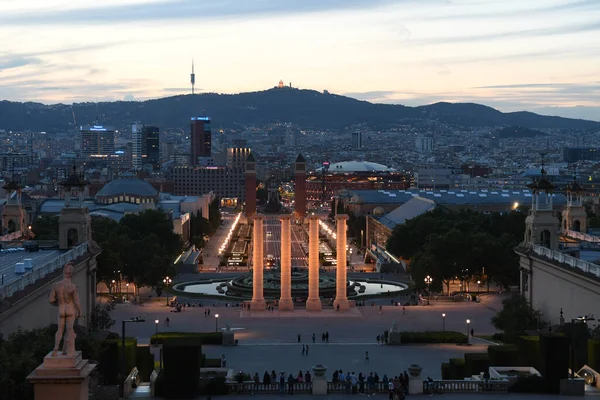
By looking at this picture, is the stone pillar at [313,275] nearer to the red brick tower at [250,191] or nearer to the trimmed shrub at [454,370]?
the trimmed shrub at [454,370]

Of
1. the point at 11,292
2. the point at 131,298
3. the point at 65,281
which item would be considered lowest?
the point at 131,298

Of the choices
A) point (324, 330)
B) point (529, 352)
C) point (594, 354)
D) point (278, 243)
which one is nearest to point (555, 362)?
point (594, 354)

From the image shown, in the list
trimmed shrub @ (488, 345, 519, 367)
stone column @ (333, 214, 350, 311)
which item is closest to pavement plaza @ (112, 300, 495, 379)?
stone column @ (333, 214, 350, 311)

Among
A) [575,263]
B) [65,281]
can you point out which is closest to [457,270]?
[575,263]

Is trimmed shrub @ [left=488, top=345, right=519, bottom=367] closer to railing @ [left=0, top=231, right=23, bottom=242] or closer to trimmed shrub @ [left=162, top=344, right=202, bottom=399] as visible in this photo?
trimmed shrub @ [left=162, top=344, right=202, bottom=399]

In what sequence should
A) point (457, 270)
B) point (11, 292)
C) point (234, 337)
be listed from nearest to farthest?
point (11, 292), point (234, 337), point (457, 270)

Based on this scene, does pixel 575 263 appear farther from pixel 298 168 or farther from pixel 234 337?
pixel 298 168

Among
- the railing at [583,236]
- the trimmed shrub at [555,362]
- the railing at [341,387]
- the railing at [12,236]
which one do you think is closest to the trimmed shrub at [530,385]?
the trimmed shrub at [555,362]
